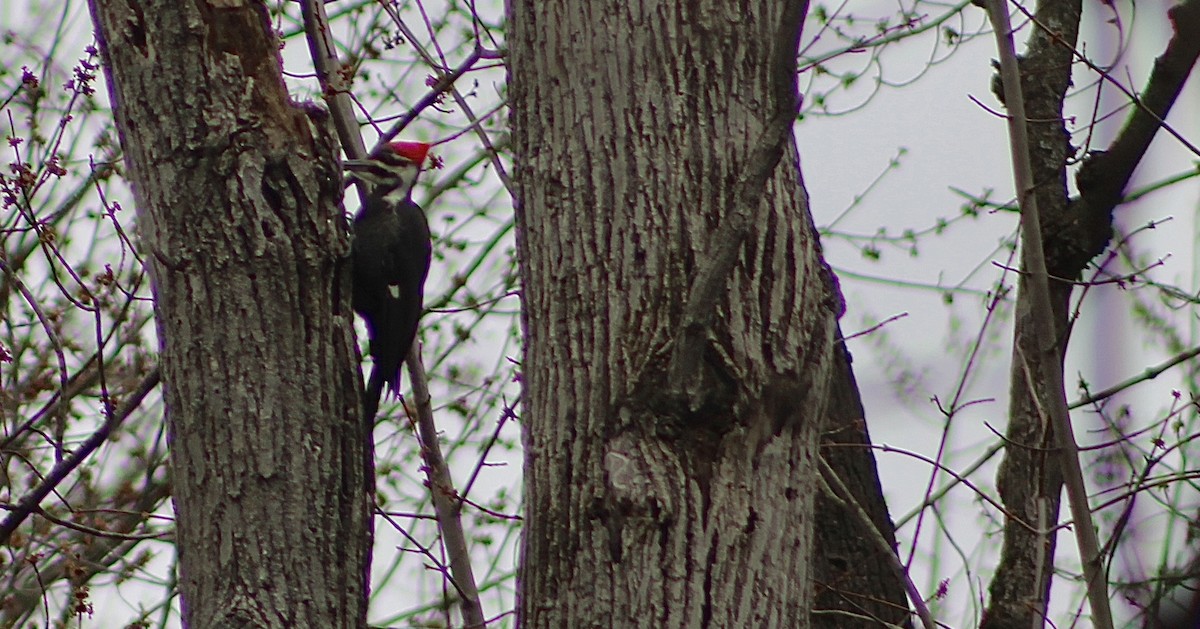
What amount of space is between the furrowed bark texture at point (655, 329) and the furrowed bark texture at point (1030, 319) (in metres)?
1.55

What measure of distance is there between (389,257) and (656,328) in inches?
75.0

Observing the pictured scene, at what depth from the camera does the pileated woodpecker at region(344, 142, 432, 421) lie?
3.69 metres

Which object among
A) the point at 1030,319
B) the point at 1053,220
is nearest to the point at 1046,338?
the point at 1030,319

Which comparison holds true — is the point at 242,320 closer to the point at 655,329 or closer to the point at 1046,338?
the point at 655,329

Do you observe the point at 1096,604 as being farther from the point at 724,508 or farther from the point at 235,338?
the point at 235,338

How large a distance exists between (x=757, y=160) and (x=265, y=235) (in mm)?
1038

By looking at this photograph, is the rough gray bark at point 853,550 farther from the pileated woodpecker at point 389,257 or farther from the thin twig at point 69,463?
the thin twig at point 69,463

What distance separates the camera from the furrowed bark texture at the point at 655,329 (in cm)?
197

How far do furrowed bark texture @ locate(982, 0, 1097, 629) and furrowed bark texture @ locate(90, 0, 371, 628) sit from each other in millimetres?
1886

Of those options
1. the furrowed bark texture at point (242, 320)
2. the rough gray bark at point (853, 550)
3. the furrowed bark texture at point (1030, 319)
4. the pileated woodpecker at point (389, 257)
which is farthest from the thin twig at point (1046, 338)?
the pileated woodpecker at point (389, 257)

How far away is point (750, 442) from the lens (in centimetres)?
202

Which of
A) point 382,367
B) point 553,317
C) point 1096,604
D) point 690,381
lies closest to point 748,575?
point 690,381

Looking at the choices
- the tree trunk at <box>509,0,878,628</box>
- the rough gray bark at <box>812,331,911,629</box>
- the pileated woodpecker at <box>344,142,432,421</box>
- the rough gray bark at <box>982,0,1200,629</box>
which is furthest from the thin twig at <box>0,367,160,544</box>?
the rough gray bark at <box>982,0,1200,629</box>

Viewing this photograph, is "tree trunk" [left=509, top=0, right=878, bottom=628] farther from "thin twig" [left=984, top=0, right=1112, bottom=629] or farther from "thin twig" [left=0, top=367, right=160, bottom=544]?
"thin twig" [left=0, top=367, right=160, bottom=544]
